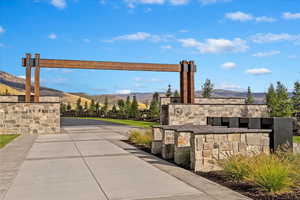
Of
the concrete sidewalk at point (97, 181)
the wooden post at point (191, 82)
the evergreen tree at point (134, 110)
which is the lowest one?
the concrete sidewalk at point (97, 181)

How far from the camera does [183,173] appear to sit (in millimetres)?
7035

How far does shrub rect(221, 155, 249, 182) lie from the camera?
20.1 ft

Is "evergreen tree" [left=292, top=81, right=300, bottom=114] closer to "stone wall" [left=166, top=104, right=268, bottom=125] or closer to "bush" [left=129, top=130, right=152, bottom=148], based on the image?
"stone wall" [left=166, top=104, right=268, bottom=125]

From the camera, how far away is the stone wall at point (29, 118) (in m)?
19.3

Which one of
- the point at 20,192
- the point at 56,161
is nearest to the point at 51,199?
the point at 20,192

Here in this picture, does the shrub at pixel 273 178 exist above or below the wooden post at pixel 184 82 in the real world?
below

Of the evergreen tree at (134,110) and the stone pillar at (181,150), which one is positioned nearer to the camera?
the stone pillar at (181,150)

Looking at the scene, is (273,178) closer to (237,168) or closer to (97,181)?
(237,168)

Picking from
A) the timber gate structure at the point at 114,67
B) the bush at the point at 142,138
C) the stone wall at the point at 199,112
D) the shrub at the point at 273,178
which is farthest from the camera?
the stone wall at the point at 199,112

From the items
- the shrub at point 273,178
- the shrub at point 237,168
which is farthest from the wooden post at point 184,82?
the shrub at point 273,178

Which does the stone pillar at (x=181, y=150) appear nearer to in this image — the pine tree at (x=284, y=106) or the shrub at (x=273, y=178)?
the shrub at (x=273, y=178)

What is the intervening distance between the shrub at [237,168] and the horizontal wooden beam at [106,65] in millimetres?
16831

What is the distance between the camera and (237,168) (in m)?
6.24

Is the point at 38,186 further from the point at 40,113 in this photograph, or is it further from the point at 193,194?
the point at 40,113
